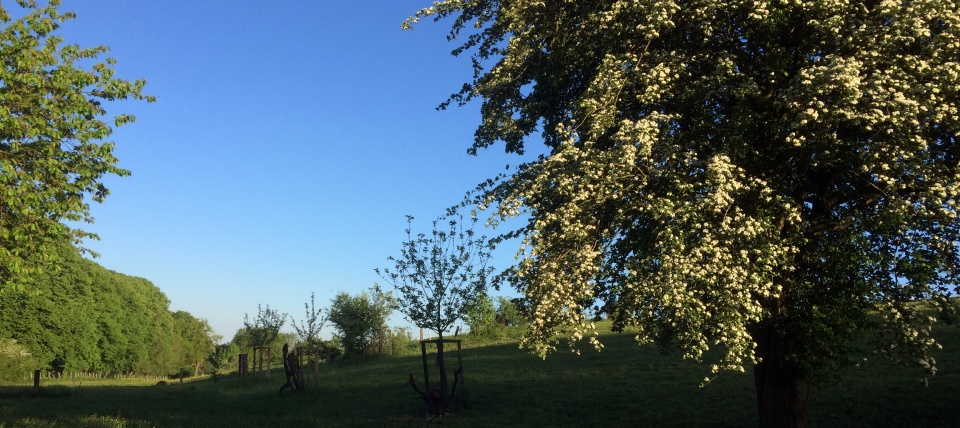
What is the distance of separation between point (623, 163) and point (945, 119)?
6.41 metres

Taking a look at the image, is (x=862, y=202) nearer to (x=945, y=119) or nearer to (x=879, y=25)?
(x=945, y=119)

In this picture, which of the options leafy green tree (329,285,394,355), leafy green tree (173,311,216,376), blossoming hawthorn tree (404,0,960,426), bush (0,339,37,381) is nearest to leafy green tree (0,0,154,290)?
blossoming hawthorn tree (404,0,960,426)

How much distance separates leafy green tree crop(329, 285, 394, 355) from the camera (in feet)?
199

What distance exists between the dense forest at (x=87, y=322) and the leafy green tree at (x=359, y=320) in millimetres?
25947

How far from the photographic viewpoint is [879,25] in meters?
13.5

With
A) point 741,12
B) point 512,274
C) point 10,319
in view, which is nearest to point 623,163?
point 512,274

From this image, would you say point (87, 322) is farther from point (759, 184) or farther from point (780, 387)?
point (759, 184)

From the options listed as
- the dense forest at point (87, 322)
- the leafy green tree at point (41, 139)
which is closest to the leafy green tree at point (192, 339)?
the dense forest at point (87, 322)

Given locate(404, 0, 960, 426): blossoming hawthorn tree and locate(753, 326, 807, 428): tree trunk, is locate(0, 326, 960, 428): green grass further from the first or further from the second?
locate(404, 0, 960, 426): blossoming hawthorn tree

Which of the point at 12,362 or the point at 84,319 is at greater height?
the point at 84,319

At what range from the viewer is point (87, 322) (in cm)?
8562

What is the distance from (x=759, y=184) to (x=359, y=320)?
2004 inches

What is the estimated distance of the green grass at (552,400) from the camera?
71.7ft

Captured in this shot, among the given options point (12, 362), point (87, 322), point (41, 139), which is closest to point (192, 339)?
point (87, 322)
